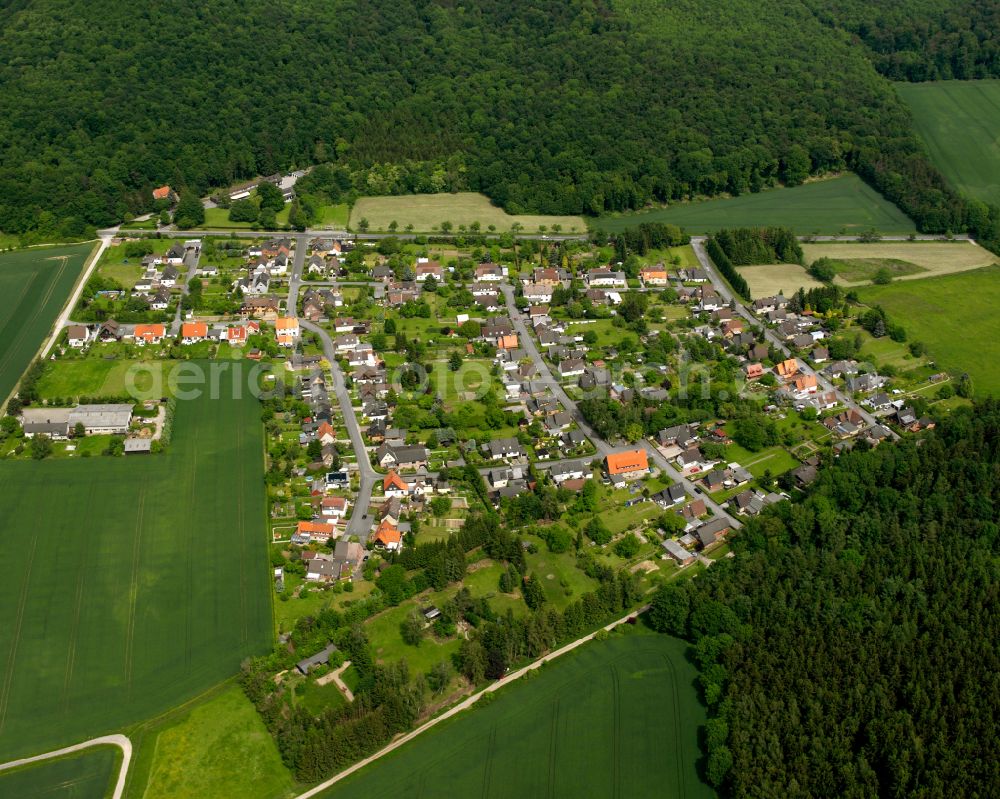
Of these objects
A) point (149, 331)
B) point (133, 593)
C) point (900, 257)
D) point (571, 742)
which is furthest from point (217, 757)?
point (900, 257)

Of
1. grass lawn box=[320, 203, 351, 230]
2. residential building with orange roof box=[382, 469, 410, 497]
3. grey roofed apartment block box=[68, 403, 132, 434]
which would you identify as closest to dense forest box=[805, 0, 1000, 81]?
grass lawn box=[320, 203, 351, 230]

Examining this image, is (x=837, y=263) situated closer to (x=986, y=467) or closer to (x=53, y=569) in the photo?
(x=986, y=467)

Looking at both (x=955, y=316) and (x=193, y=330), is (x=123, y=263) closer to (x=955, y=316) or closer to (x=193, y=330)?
(x=193, y=330)

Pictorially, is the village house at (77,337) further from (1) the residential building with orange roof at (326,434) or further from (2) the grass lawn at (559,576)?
(2) the grass lawn at (559,576)

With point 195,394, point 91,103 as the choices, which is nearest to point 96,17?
point 91,103

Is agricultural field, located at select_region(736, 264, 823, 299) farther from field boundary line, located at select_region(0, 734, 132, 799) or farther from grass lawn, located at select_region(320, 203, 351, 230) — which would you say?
field boundary line, located at select_region(0, 734, 132, 799)
